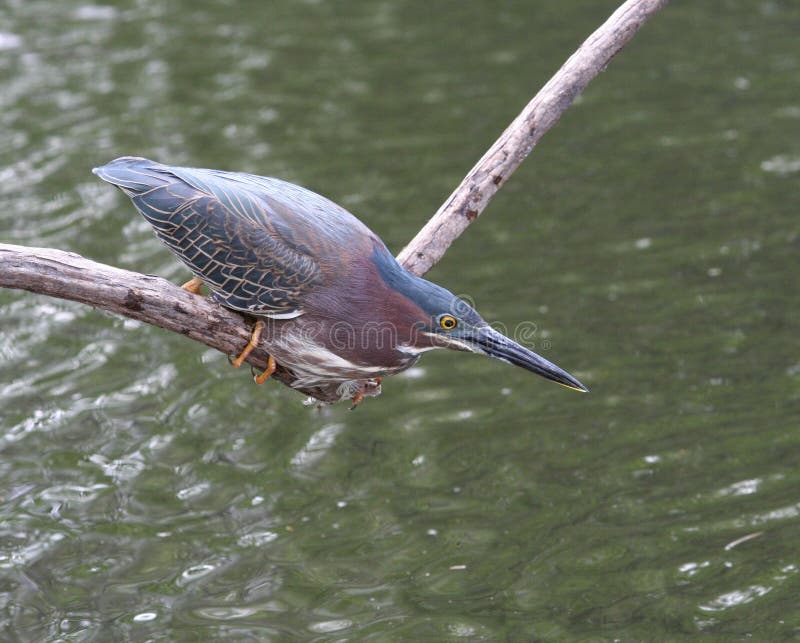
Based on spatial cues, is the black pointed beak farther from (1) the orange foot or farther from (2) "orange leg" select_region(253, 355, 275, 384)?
(2) "orange leg" select_region(253, 355, 275, 384)

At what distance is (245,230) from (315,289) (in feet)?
1.25

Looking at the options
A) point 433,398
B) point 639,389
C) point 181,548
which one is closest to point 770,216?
point 639,389

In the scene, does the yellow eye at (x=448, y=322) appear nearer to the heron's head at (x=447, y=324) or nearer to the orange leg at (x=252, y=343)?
the heron's head at (x=447, y=324)

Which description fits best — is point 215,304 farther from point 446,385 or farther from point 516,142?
point 446,385

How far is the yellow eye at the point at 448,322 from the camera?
4.53 meters

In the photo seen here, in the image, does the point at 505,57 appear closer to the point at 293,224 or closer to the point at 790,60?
the point at 790,60

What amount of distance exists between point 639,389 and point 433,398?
137 cm

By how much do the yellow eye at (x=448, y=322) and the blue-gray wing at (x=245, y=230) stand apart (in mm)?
488

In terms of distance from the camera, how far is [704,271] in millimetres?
8633

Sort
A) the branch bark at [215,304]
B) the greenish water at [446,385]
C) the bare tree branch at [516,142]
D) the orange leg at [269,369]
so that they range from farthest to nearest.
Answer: the greenish water at [446,385]
the bare tree branch at [516,142]
the orange leg at [269,369]
the branch bark at [215,304]

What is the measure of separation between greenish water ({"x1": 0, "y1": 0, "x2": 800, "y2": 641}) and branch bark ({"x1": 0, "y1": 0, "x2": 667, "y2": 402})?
5.75ft

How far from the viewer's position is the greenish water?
5992mm

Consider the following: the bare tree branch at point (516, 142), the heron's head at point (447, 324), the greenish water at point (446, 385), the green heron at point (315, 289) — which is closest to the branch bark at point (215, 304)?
the bare tree branch at point (516, 142)

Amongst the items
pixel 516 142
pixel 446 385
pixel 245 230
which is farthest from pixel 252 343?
pixel 446 385
